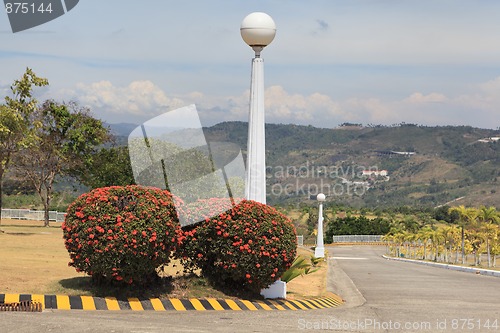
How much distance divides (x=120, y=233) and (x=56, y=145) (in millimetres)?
34542

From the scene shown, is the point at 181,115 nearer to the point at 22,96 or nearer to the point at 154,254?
the point at 154,254

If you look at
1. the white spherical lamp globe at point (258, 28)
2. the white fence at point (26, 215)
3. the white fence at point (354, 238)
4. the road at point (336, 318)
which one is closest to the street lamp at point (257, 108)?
the white spherical lamp globe at point (258, 28)

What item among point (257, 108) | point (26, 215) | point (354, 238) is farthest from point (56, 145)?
point (354, 238)

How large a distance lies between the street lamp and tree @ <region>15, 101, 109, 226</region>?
2992 cm

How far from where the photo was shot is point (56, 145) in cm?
4678

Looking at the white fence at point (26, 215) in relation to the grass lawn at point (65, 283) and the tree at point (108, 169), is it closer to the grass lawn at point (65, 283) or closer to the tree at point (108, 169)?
the tree at point (108, 169)

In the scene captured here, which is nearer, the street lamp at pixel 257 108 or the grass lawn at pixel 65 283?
the grass lawn at pixel 65 283

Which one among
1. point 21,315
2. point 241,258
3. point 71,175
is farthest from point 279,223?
point 71,175

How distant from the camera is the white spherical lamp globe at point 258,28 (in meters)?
16.2

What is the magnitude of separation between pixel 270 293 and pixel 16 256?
7.70 m

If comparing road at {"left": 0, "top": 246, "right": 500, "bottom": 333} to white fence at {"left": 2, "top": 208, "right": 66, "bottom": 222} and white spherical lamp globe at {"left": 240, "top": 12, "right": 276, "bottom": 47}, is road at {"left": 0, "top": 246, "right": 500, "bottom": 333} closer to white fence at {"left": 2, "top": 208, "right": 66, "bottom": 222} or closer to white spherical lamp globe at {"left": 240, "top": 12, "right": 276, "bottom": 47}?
white spherical lamp globe at {"left": 240, "top": 12, "right": 276, "bottom": 47}

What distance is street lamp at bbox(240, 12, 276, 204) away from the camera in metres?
16.2

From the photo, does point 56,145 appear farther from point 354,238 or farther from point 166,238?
point 354,238

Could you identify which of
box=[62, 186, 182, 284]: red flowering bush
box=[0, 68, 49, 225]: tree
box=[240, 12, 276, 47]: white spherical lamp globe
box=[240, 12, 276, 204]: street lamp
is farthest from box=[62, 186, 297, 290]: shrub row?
box=[0, 68, 49, 225]: tree
